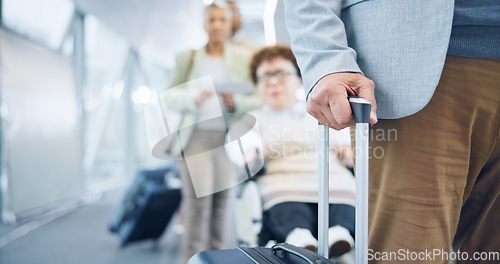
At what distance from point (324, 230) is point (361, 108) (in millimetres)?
291

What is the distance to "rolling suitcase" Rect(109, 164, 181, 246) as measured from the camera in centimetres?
246

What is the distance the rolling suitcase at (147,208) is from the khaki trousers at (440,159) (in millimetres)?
2060

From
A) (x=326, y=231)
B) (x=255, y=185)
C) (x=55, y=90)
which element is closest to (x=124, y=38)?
(x=55, y=90)

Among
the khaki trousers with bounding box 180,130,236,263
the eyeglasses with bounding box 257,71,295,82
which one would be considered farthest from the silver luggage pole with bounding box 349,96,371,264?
the eyeglasses with bounding box 257,71,295,82

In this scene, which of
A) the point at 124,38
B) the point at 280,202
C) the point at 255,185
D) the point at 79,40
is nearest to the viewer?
the point at 280,202

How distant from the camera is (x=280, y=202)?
1411 mm

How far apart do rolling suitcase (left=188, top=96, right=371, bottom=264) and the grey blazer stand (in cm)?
9

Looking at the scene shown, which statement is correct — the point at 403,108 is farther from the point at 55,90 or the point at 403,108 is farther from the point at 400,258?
the point at 55,90

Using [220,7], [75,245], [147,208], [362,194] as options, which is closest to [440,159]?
[362,194]

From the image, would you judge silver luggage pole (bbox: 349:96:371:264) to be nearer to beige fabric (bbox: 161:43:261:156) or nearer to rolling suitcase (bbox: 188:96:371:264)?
rolling suitcase (bbox: 188:96:371:264)

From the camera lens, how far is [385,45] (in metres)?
0.65

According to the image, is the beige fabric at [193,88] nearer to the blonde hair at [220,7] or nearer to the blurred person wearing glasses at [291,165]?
the blurred person wearing glasses at [291,165]

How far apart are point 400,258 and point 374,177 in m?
0.16

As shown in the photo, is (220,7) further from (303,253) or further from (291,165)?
(303,253)
